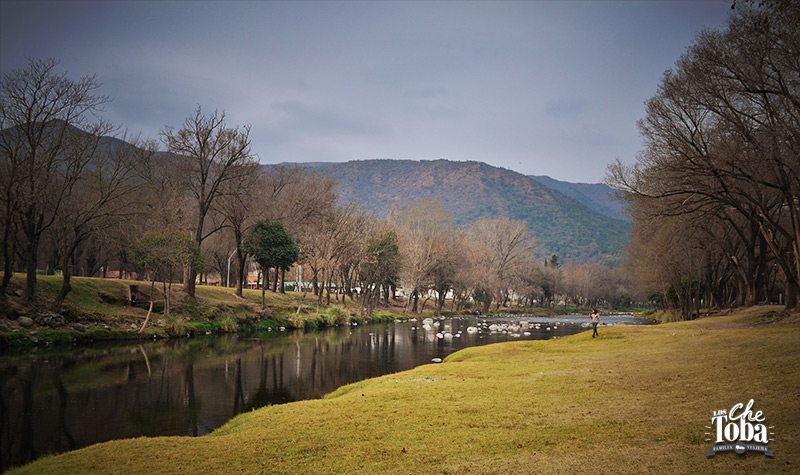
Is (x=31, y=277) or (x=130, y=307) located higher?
(x=31, y=277)

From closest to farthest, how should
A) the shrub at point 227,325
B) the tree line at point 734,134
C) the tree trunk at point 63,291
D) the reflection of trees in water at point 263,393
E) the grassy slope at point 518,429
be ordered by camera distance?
the grassy slope at point 518,429 → the reflection of trees in water at point 263,393 → the tree line at point 734,134 → the tree trunk at point 63,291 → the shrub at point 227,325

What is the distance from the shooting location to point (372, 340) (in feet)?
145

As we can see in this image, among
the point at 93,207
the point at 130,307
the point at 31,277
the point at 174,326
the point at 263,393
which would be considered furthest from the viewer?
the point at 130,307

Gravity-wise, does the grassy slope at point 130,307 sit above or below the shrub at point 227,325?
above

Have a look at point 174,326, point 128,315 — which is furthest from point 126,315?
point 174,326

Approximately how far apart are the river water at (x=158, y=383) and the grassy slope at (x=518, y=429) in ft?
11.5

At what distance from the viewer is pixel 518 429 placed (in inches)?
392

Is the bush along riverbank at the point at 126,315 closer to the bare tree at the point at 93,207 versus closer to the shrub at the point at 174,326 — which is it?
the shrub at the point at 174,326

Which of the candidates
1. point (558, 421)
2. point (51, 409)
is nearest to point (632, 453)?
point (558, 421)

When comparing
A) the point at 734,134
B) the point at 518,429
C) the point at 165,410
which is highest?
the point at 734,134

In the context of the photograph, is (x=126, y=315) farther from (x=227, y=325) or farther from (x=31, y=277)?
(x=227, y=325)

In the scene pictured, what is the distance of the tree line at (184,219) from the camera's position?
1339 inches

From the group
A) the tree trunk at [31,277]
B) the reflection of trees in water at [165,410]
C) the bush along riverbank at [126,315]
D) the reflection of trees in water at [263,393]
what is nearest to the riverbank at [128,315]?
the bush along riverbank at [126,315]

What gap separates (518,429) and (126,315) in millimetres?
38499
